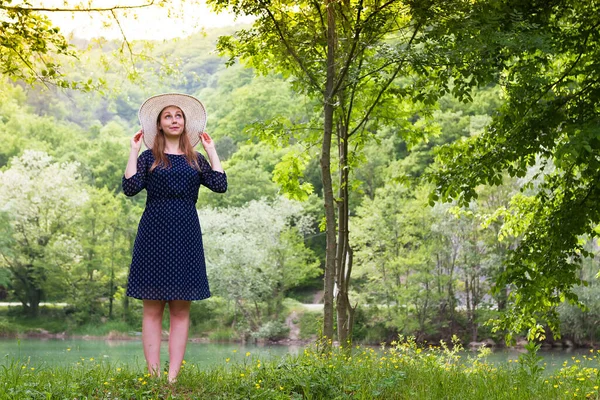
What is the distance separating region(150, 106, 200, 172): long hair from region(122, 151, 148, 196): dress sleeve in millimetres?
70

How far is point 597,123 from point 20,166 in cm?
3374

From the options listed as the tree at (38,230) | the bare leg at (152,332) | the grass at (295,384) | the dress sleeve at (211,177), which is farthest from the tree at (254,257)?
the bare leg at (152,332)

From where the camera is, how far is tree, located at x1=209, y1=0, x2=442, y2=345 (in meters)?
6.87

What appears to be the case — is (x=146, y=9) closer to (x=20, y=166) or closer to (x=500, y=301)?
(x=500, y=301)

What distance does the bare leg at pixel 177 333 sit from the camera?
463 cm

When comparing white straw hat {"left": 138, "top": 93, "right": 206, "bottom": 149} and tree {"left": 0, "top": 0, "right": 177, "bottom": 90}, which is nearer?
white straw hat {"left": 138, "top": 93, "right": 206, "bottom": 149}

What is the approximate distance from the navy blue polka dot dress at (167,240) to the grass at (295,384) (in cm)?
54

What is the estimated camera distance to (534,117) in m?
7.36

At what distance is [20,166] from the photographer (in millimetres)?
35938

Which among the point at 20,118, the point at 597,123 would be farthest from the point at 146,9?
the point at 20,118

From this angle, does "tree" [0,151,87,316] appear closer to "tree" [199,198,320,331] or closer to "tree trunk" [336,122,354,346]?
"tree" [199,198,320,331]

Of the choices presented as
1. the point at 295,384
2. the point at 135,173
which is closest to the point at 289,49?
the point at 135,173

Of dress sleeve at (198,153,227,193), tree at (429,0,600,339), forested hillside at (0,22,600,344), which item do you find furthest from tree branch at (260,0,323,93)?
forested hillside at (0,22,600,344)

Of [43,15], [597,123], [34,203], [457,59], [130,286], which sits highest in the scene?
[34,203]
